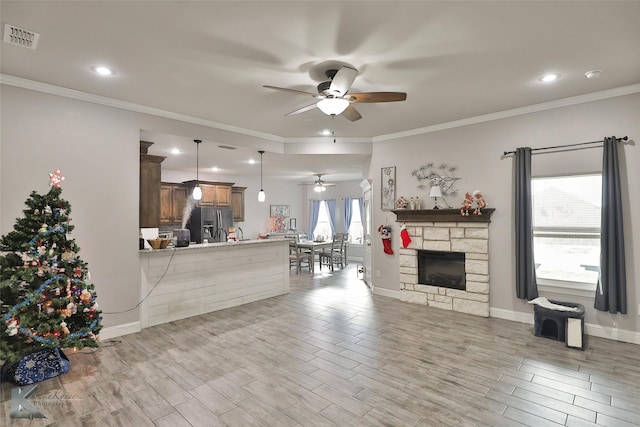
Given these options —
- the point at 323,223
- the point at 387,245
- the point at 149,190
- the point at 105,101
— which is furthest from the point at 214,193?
the point at 387,245

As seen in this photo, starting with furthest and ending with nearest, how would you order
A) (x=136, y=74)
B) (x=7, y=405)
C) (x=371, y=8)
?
(x=136, y=74) → (x=7, y=405) → (x=371, y=8)

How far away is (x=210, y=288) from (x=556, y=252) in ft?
16.0

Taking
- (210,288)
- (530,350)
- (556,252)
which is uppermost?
(556,252)

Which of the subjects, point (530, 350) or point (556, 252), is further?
point (556, 252)

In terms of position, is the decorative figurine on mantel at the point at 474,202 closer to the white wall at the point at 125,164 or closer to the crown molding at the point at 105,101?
the white wall at the point at 125,164

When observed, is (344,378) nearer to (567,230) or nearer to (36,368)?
(36,368)

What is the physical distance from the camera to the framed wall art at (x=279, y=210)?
10703mm

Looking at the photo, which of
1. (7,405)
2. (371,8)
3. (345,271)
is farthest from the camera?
(345,271)

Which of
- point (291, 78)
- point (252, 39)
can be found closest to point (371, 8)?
point (252, 39)

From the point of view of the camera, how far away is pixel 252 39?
8.57ft

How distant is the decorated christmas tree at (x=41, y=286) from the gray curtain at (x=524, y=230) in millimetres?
4978

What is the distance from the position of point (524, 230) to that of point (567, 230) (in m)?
0.48

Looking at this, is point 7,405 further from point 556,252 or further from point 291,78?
point 556,252

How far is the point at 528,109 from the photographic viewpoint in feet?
14.0
